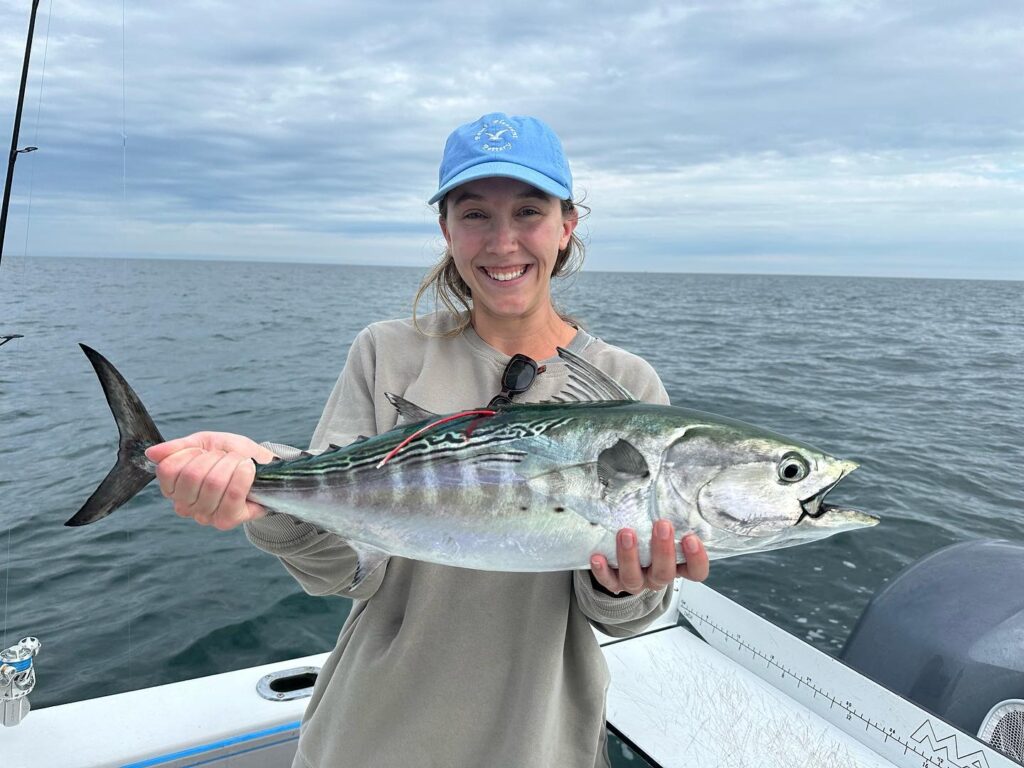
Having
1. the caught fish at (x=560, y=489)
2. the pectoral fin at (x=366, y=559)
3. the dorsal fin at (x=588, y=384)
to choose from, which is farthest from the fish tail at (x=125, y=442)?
the dorsal fin at (x=588, y=384)

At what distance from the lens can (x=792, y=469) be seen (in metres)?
1.75

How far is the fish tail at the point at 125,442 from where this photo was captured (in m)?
1.90

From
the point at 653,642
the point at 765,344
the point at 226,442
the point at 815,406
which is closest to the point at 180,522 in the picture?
the point at 653,642

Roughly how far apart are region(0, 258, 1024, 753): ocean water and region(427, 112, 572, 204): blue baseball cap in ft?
2.94

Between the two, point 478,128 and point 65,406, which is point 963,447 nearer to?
point 478,128

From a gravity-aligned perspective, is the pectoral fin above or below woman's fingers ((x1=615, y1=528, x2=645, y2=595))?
below

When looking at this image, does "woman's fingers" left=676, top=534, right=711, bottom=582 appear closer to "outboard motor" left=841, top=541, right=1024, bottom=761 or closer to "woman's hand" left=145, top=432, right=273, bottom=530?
"woman's hand" left=145, top=432, right=273, bottom=530

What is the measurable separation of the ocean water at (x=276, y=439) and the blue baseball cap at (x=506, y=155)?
2.94ft

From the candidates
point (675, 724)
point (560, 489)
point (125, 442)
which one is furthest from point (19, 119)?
point (675, 724)

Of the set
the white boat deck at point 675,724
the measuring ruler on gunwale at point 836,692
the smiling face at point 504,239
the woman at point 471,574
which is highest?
the smiling face at point 504,239

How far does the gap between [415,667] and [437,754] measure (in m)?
0.24

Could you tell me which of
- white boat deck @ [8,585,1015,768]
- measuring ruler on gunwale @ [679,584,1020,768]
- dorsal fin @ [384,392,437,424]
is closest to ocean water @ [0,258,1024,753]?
dorsal fin @ [384,392,437,424]

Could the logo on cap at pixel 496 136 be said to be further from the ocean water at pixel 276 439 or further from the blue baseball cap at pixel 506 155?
the ocean water at pixel 276 439

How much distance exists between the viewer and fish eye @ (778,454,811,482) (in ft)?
5.72
